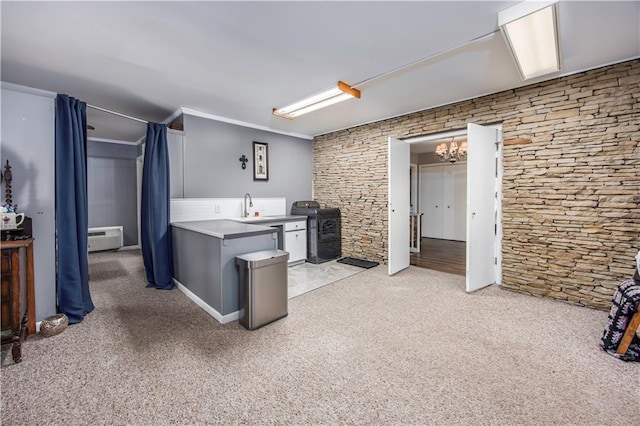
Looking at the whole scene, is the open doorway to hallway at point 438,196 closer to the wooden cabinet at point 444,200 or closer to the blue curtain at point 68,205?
the wooden cabinet at point 444,200

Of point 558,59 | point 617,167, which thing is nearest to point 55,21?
point 558,59

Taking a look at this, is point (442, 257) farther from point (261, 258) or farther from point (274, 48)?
point (274, 48)

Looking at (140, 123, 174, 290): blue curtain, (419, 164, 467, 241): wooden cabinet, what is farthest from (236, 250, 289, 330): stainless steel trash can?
(419, 164, 467, 241): wooden cabinet

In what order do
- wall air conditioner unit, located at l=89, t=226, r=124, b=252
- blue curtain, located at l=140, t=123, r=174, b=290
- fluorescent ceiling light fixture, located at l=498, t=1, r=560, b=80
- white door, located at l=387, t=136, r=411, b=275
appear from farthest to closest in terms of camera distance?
wall air conditioner unit, located at l=89, t=226, r=124, b=252 → white door, located at l=387, t=136, r=411, b=275 → blue curtain, located at l=140, t=123, r=174, b=290 → fluorescent ceiling light fixture, located at l=498, t=1, r=560, b=80

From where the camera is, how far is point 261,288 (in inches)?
100

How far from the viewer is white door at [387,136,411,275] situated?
412 centimetres

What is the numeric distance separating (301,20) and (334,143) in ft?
11.7

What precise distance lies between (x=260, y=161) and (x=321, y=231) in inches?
68.3

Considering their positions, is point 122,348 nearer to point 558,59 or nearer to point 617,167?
point 558,59

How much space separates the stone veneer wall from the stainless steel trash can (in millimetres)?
2944

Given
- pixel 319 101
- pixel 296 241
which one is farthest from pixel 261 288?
pixel 319 101

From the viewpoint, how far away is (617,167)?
9.09 ft

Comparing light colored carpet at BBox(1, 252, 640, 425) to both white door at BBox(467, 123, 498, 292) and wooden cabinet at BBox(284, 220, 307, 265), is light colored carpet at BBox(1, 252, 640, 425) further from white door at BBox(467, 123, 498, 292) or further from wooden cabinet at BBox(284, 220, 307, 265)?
wooden cabinet at BBox(284, 220, 307, 265)

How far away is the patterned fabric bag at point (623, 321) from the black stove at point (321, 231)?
3.62 metres
